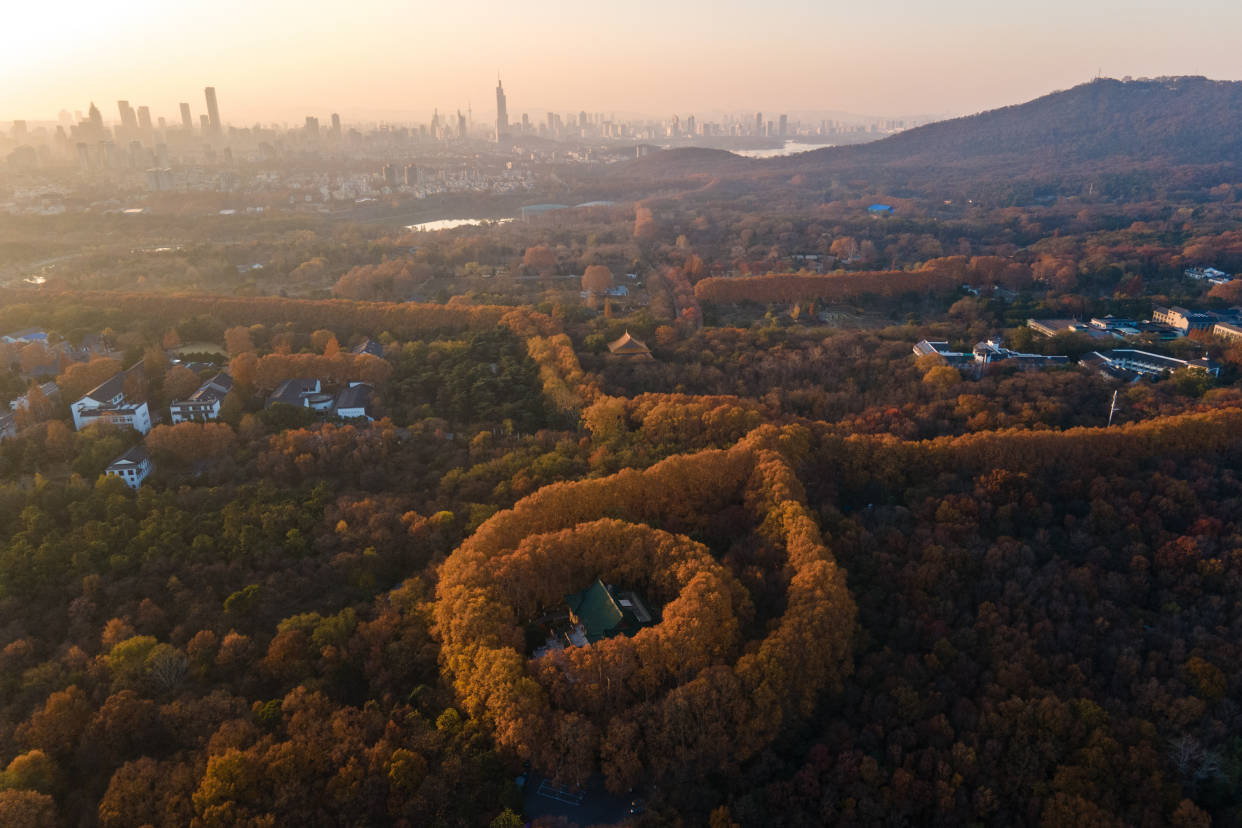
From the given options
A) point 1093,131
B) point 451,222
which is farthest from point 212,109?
point 1093,131

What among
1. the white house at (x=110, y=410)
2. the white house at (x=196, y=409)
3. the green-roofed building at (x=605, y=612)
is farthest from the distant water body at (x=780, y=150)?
the green-roofed building at (x=605, y=612)

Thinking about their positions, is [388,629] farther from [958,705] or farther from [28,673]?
[958,705]

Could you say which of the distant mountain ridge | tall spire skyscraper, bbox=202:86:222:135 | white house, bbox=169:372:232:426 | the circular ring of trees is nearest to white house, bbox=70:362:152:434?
white house, bbox=169:372:232:426

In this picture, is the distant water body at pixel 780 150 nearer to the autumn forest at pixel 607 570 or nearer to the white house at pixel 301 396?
the autumn forest at pixel 607 570

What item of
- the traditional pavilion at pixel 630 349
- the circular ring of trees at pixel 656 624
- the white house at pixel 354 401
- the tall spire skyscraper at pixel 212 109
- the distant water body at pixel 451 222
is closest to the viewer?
the circular ring of trees at pixel 656 624

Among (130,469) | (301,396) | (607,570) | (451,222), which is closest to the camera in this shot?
(607,570)

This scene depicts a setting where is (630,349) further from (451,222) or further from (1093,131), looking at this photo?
(1093,131)

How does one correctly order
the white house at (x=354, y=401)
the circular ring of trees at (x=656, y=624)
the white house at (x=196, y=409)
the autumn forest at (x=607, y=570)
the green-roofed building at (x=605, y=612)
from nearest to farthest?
the autumn forest at (x=607, y=570)
the circular ring of trees at (x=656, y=624)
the green-roofed building at (x=605, y=612)
the white house at (x=196, y=409)
the white house at (x=354, y=401)
